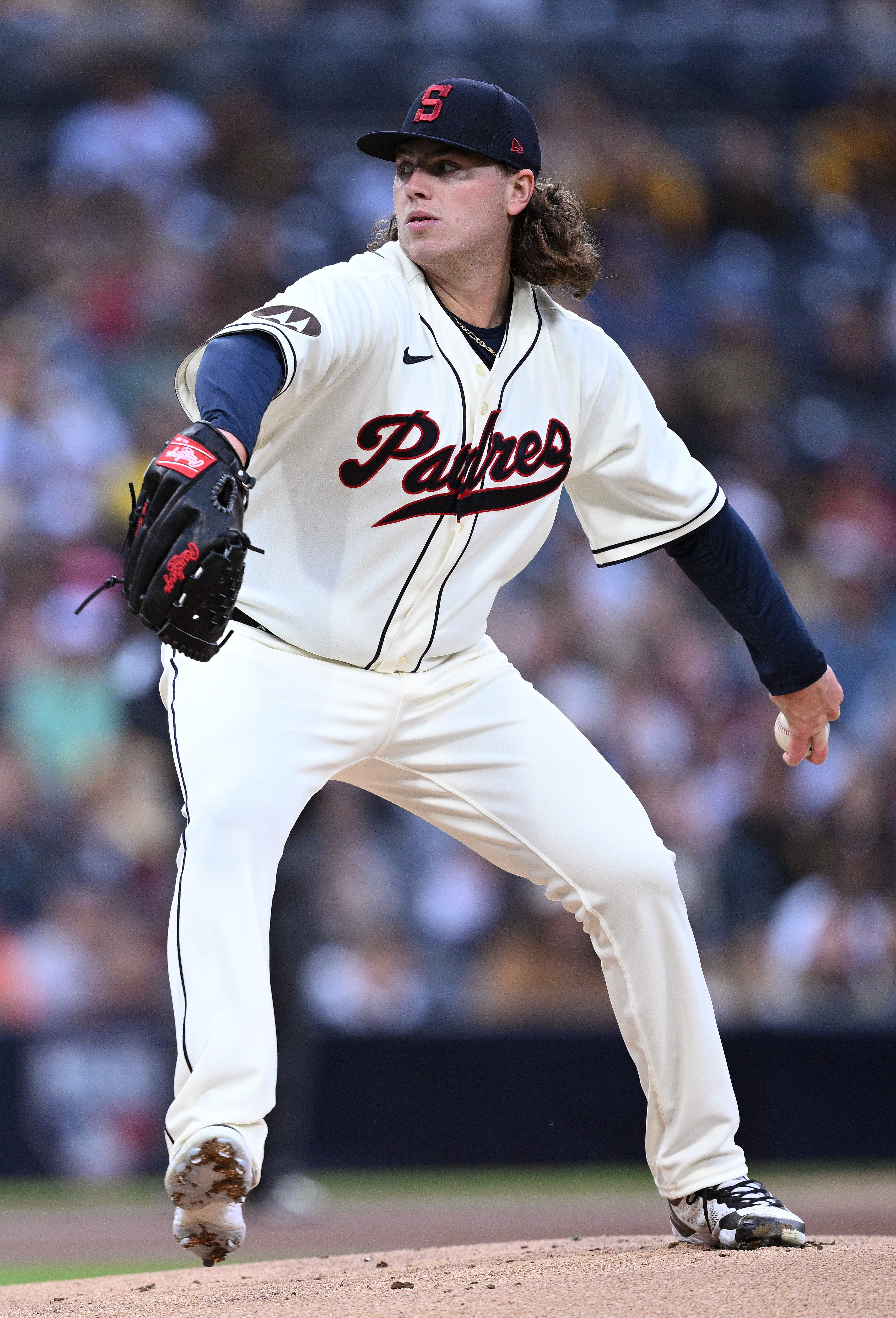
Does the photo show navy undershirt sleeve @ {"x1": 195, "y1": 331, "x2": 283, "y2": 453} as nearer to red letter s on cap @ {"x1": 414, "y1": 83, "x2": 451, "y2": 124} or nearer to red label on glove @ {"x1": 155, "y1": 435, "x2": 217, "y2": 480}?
red label on glove @ {"x1": 155, "y1": 435, "x2": 217, "y2": 480}

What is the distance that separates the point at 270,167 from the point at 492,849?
7537 millimetres

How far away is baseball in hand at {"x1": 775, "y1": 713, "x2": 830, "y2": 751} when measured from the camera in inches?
148

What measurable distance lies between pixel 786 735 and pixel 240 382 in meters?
1.67

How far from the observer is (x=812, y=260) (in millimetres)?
10969

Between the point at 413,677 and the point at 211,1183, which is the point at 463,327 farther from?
the point at 211,1183

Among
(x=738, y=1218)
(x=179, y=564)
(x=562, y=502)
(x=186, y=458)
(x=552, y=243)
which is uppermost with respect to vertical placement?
(x=552, y=243)

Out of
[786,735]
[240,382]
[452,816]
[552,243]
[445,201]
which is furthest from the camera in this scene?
[786,735]

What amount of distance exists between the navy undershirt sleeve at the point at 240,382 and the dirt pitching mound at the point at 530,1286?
150 cm

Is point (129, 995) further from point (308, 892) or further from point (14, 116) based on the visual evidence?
point (14, 116)

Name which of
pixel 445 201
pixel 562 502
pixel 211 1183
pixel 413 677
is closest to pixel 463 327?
pixel 445 201

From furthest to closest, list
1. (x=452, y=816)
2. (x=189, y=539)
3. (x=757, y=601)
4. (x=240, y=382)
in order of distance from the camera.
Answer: (x=757, y=601)
(x=452, y=816)
(x=240, y=382)
(x=189, y=539)

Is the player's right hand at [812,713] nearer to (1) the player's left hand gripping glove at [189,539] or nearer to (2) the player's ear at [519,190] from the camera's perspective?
(2) the player's ear at [519,190]

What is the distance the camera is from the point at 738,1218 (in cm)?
331

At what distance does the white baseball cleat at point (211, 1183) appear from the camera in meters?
2.76
